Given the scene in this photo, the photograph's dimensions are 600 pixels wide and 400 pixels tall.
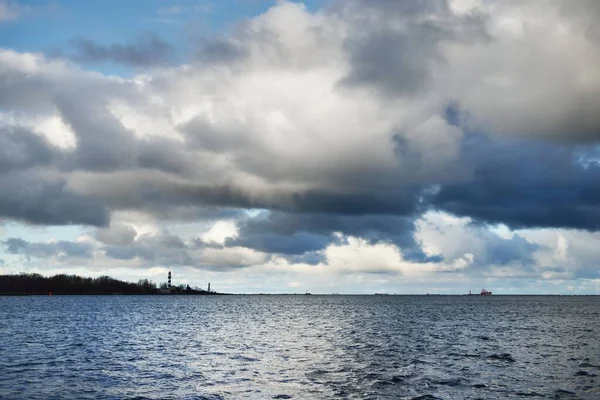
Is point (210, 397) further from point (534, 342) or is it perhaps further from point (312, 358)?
point (534, 342)

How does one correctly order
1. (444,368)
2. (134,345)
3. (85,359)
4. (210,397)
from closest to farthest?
(210,397)
(444,368)
(85,359)
(134,345)

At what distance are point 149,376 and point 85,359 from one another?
1493 cm

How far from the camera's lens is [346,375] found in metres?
49.6

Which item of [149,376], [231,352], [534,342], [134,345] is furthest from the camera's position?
[534,342]

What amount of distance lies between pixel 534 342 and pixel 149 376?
5774 cm

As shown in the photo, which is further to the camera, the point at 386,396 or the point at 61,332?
the point at 61,332

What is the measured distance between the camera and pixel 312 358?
6106 centimetres

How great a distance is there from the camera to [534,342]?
81.5 metres

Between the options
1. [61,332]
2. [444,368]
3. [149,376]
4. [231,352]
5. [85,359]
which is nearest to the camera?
[149,376]

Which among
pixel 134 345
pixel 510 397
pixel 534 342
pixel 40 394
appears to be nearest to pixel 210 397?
pixel 40 394

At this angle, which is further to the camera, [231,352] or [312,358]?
[231,352]

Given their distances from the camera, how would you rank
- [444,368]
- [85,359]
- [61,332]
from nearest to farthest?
1. [444,368]
2. [85,359]
3. [61,332]

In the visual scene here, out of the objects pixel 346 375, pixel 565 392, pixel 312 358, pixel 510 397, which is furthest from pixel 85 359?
pixel 565 392

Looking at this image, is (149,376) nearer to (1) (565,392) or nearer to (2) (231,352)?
(2) (231,352)
